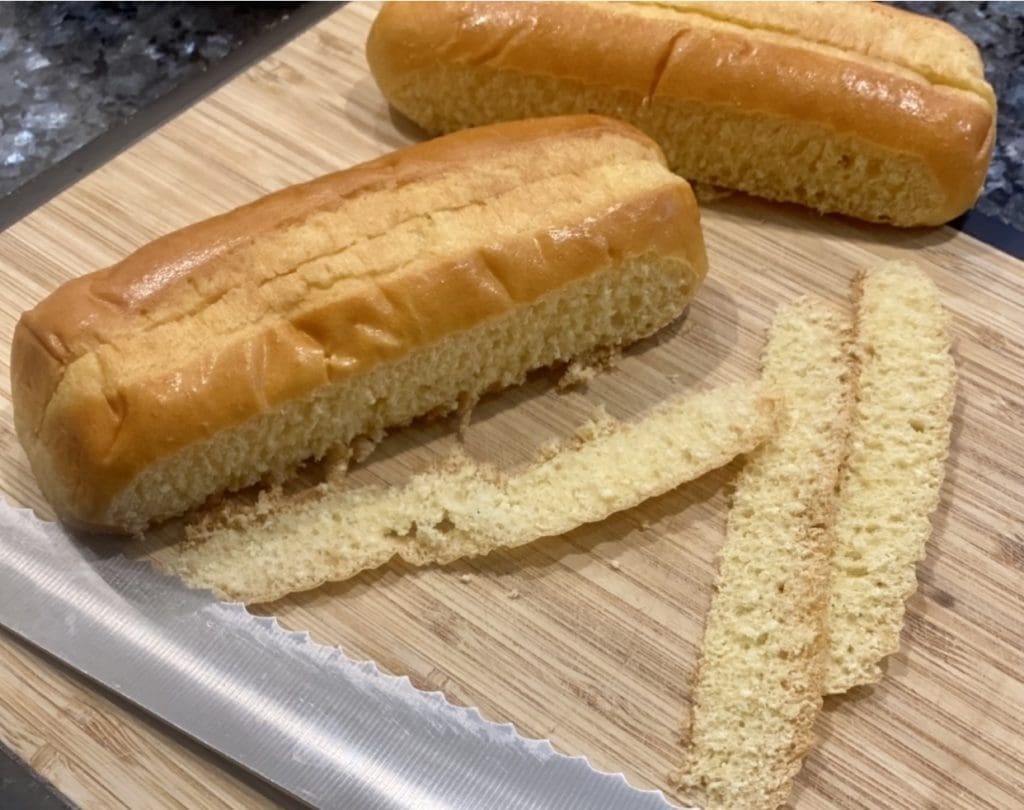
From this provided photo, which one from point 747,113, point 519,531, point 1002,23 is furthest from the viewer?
point 1002,23

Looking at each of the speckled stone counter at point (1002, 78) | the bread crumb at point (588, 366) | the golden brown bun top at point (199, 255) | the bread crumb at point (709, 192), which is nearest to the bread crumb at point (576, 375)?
the bread crumb at point (588, 366)

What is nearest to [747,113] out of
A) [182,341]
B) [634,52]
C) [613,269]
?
[634,52]

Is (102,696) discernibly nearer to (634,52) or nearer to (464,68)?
(464,68)

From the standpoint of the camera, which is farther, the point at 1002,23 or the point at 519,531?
the point at 1002,23

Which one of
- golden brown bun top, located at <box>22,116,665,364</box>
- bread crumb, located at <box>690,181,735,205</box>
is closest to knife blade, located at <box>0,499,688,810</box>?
golden brown bun top, located at <box>22,116,665,364</box>

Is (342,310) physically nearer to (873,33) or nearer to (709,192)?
(709,192)

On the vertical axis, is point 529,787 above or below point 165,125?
below

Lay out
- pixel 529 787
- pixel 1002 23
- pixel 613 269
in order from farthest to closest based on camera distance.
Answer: pixel 1002 23, pixel 613 269, pixel 529 787

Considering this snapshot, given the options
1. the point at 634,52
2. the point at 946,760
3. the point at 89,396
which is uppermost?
the point at 634,52
